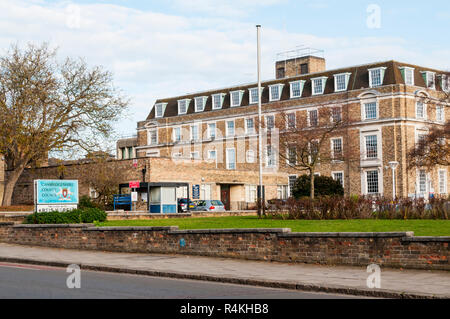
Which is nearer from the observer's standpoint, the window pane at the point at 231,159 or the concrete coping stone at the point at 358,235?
the concrete coping stone at the point at 358,235

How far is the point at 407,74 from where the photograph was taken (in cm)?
6594

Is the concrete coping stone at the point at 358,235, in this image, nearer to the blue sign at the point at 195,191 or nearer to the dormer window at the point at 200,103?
the blue sign at the point at 195,191

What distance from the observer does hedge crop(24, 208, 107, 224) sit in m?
24.9

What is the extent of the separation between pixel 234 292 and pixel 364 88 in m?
56.2

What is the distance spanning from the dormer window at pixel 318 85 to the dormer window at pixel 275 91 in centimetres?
505

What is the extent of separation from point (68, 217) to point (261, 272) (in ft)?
38.3

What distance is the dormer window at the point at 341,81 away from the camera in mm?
68625

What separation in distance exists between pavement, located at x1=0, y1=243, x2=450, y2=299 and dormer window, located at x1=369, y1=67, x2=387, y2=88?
4975 cm

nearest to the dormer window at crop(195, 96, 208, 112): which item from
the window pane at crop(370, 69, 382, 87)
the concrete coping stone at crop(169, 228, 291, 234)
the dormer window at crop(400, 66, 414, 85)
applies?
the window pane at crop(370, 69, 382, 87)

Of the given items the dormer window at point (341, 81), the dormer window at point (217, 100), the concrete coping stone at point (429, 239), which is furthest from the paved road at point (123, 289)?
the dormer window at point (217, 100)

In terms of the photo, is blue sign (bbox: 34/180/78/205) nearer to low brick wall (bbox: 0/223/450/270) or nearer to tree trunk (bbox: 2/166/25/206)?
low brick wall (bbox: 0/223/450/270)

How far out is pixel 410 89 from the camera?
64625 mm

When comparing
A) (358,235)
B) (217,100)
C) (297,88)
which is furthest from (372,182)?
(358,235)

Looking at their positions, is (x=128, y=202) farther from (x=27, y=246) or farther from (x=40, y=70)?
(x=27, y=246)
